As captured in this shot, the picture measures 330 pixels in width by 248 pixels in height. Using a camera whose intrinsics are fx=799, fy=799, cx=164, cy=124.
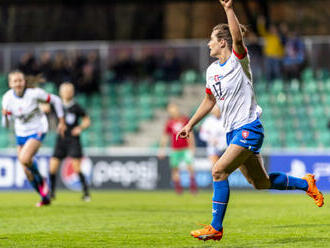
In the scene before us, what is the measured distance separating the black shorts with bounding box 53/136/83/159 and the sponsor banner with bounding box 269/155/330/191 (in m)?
5.98

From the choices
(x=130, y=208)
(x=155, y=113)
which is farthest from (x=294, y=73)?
(x=130, y=208)

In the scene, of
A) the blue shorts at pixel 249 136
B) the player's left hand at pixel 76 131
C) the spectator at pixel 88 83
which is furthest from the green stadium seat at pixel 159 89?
the blue shorts at pixel 249 136

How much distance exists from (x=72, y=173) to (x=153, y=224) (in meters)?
11.0

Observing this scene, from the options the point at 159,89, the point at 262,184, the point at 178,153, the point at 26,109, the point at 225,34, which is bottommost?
the point at 178,153

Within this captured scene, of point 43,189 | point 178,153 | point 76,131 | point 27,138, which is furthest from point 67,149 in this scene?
point 178,153

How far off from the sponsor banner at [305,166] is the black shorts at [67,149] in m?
5.98

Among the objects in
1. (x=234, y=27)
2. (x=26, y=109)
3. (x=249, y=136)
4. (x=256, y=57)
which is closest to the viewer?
(x=234, y=27)

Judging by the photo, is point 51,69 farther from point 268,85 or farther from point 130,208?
point 130,208

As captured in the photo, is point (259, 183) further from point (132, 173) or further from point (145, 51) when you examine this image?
point (145, 51)

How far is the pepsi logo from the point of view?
21.5m

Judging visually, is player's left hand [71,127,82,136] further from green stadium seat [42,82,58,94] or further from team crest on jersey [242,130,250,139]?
green stadium seat [42,82,58,94]

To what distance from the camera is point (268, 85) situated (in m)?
24.5

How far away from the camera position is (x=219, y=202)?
8.52 metres

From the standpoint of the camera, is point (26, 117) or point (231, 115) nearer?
point (231, 115)
